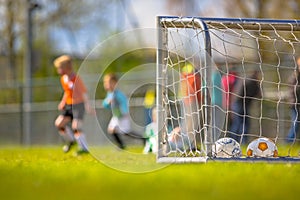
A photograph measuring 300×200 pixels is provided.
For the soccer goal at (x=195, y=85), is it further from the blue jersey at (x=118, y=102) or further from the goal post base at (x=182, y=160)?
the blue jersey at (x=118, y=102)

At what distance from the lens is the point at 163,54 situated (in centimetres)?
988

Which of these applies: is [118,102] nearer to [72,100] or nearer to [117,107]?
[117,107]

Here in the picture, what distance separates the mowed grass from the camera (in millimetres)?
5297

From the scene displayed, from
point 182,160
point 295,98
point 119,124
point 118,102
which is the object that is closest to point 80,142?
point 119,124

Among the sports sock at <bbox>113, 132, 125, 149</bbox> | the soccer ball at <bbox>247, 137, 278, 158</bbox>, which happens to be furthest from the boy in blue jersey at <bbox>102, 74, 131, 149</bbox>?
the soccer ball at <bbox>247, 137, 278, 158</bbox>

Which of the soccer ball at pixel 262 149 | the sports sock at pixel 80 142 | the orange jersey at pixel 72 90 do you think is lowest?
the sports sock at pixel 80 142

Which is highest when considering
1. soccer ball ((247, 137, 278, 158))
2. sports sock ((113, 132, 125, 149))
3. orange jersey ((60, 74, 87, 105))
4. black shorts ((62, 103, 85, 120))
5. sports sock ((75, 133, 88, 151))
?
orange jersey ((60, 74, 87, 105))

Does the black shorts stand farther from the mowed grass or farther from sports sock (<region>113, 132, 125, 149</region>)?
the mowed grass

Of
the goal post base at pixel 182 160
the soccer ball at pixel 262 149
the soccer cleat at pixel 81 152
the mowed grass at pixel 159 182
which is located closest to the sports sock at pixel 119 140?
the soccer cleat at pixel 81 152

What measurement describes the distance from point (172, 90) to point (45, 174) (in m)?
3.46

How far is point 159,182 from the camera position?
6.29 m

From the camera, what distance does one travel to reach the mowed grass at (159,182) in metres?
5.30

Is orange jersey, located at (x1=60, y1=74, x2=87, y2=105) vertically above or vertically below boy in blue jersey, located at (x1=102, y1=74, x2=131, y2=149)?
above

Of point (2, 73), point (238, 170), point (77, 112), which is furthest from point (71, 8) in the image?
point (238, 170)
